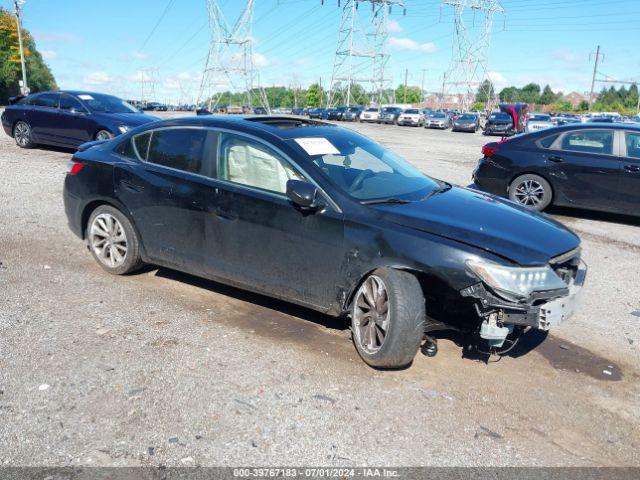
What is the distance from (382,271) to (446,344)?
39.4 inches

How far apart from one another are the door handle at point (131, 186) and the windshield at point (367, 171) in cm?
172

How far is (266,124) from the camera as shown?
15.6ft

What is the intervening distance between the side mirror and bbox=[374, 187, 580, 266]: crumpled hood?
445 millimetres

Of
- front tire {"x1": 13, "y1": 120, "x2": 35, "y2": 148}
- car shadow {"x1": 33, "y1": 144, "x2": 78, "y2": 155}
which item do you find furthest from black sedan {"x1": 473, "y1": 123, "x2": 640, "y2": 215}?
front tire {"x1": 13, "y1": 120, "x2": 35, "y2": 148}

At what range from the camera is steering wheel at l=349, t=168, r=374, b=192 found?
4.23 metres

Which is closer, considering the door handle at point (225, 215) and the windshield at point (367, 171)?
the windshield at point (367, 171)

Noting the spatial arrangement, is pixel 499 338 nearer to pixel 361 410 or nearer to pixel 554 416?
pixel 554 416

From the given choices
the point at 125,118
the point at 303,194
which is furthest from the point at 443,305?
the point at 125,118

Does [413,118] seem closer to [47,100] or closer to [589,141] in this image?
[47,100]

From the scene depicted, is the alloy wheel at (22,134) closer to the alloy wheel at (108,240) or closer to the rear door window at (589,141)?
the alloy wheel at (108,240)

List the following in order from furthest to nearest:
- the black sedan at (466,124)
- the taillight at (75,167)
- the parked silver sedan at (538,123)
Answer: the black sedan at (466,124), the parked silver sedan at (538,123), the taillight at (75,167)

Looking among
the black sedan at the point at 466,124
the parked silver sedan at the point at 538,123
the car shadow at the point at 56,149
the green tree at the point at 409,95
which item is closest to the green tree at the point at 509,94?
the green tree at the point at 409,95

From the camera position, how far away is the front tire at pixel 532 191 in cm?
897

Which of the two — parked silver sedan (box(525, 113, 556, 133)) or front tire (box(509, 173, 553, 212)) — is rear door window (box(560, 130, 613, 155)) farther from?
parked silver sedan (box(525, 113, 556, 133))
